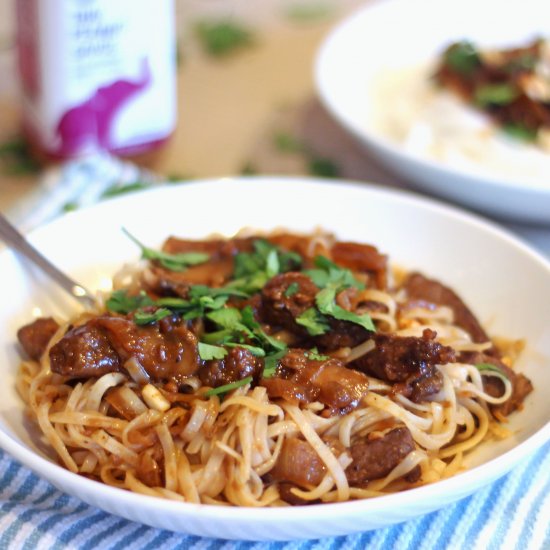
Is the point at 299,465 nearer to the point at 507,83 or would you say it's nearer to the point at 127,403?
the point at 127,403

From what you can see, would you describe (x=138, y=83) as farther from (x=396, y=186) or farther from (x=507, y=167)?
(x=507, y=167)

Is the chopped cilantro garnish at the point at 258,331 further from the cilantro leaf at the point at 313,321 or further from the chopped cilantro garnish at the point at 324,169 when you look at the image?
the chopped cilantro garnish at the point at 324,169

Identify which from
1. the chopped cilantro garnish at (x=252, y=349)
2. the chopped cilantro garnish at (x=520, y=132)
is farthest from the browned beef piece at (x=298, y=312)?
the chopped cilantro garnish at (x=520, y=132)

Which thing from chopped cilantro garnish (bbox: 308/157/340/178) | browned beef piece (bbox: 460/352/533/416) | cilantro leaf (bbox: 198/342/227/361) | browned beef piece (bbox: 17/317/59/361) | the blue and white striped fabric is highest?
cilantro leaf (bbox: 198/342/227/361)

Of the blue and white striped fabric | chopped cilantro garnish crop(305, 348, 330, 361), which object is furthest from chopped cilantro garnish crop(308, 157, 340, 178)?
the blue and white striped fabric

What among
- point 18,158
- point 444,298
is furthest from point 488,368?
point 18,158

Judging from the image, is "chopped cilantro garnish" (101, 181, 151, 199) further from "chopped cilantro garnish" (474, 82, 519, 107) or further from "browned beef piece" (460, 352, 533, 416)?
"chopped cilantro garnish" (474, 82, 519, 107)

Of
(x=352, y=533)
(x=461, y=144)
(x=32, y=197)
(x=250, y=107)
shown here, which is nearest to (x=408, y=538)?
(x=352, y=533)
